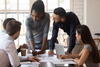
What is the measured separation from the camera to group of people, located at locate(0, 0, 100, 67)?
2.39m

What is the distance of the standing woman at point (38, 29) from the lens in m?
3.38

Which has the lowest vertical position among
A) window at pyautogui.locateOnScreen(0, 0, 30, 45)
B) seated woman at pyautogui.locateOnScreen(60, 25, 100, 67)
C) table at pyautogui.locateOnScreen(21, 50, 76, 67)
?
table at pyautogui.locateOnScreen(21, 50, 76, 67)

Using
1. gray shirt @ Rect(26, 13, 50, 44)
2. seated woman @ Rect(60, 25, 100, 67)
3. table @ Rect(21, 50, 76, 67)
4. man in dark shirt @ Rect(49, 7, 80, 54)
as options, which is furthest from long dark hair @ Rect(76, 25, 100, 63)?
A: gray shirt @ Rect(26, 13, 50, 44)

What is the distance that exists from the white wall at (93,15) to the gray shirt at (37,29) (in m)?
3.58

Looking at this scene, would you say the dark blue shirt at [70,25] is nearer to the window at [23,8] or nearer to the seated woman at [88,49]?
the seated woman at [88,49]

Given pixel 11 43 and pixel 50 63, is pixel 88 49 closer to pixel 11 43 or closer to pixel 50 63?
pixel 50 63

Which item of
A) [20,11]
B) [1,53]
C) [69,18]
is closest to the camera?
[1,53]

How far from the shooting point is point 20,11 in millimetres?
6742

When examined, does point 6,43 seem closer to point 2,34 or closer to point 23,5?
point 2,34

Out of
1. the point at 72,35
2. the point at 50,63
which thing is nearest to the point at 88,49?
the point at 50,63

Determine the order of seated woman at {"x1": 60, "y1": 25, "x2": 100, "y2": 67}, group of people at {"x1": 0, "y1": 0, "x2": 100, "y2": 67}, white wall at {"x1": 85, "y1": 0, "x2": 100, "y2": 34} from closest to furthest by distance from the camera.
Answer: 1. group of people at {"x1": 0, "y1": 0, "x2": 100, "y2": 67}
2. seated woman at {"x1": 60, "y1": 25, "x2": 100, "y2": 67}
3. white wall at {"x1": 85, "y1": 0, "x2": 100, "y2": 34}

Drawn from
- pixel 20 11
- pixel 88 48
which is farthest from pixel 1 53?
pixel 20 11

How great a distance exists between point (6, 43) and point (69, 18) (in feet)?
4.22

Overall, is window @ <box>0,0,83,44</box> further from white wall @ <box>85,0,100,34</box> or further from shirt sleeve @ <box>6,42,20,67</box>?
shirt sleeve @ <box>6,42,20,67</box>
